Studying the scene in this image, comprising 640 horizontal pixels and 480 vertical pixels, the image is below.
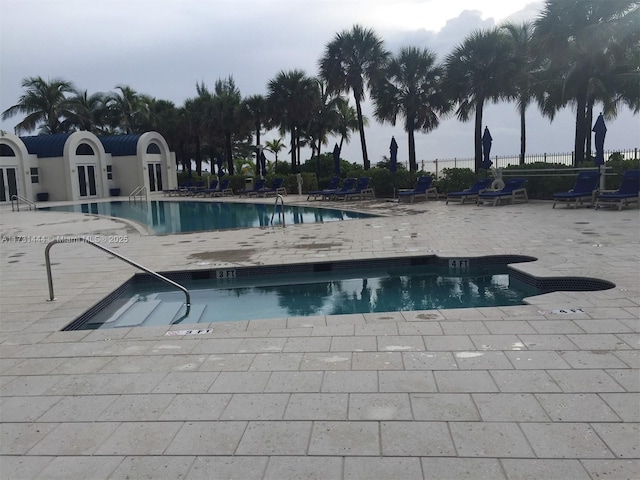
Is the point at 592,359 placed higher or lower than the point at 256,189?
lower

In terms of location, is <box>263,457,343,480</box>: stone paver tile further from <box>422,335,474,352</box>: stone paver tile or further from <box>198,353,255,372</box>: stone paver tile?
<box>422,335,474,352</box>: stone paver tile

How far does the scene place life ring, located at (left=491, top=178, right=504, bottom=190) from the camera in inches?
680

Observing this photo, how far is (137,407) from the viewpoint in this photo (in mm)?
3277

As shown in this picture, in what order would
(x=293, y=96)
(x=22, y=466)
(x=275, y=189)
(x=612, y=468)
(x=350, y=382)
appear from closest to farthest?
(x=612, y=468), (x=22, y=466), (x=350, y=382), (x=275, y=189), (x=293, y=96)

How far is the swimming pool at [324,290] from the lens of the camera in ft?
21.2

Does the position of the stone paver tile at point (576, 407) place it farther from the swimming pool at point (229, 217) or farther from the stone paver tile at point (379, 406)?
the swimming pool at point (229, 217)

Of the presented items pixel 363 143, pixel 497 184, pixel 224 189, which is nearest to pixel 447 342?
pixel 497 184

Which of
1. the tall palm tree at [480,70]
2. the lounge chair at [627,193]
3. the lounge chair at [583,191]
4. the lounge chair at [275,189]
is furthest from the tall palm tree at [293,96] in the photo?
the lounge chair at [627,193]

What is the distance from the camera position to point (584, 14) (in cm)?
1627

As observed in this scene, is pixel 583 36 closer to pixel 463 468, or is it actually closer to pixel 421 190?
pixel 421 190

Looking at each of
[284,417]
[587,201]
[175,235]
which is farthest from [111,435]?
[587,201]

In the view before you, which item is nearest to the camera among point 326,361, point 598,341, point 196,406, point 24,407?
point 196,406

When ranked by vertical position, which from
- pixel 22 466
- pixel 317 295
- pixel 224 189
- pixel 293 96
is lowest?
pixel 317 295

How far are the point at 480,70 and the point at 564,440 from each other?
2122cm
